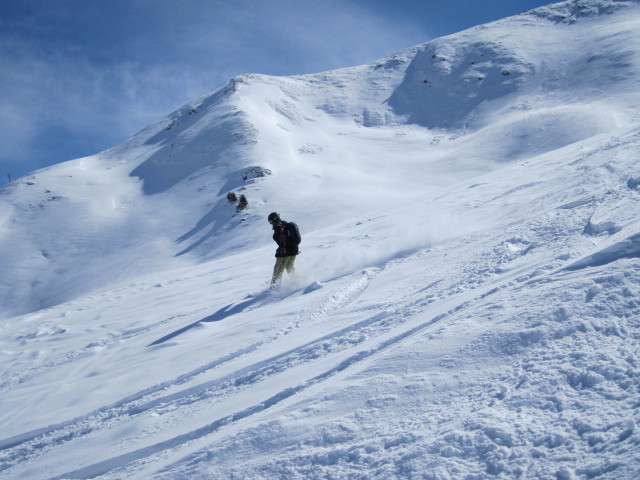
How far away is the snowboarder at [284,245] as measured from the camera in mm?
8680

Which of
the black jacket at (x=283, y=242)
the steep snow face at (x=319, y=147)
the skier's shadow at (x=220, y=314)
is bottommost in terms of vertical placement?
the skier's shadow at (x=220, y=314)

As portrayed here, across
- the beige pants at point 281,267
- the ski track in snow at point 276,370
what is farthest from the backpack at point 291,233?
the ski track in snow at point 276,370

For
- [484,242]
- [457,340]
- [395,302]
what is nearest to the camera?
[457,340]

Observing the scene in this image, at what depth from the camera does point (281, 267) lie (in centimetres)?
867

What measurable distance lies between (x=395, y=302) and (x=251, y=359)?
1.89 meters

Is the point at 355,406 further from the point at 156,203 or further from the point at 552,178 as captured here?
the point at 156,203

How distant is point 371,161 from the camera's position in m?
33.3

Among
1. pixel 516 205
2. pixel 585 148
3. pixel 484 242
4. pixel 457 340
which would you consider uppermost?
pixel 585 148

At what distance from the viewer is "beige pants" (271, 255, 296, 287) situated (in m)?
8.64

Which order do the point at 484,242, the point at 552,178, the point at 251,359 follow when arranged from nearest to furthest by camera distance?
the point at 251,359, the point at 484,242, the point at 552,178

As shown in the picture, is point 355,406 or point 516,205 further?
Answer: point 516,205

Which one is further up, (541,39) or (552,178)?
(541,39)

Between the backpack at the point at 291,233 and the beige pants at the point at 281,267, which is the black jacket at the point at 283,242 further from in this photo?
the beige pants at the point at 281,267

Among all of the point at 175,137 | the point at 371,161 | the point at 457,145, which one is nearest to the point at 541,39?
the point at 457,145
